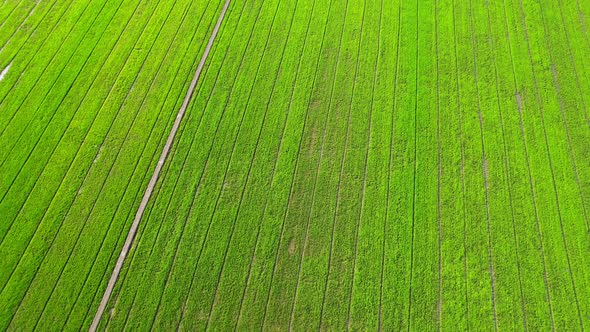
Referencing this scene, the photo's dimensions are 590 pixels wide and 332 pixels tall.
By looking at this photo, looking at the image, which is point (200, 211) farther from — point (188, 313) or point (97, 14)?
point (97, 14)

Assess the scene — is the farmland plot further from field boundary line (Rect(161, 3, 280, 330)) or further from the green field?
field boundary line (Rect(161, 3, 280, 330))

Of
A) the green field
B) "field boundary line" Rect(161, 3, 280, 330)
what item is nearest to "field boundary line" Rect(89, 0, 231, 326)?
the green field

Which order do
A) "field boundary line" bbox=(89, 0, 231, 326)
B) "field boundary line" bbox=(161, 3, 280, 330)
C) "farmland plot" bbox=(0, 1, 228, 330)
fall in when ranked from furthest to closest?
1. "farmland plot" bbox=(0, 1, 228, 330)
2. "field boundary line" bbox=(161, 3, 280, 330)
3. "field boundary line" bbox=(89, 0, 231, 326)

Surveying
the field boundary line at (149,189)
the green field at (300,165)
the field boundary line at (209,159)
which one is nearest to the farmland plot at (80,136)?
the green field at (300,165)

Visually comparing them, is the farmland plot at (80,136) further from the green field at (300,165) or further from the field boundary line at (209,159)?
the field boundary line at (209,159)

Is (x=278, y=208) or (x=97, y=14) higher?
(x=97, y=14)

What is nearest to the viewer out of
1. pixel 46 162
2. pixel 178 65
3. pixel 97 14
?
pixel 46 162

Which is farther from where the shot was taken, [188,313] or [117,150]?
[117,150]

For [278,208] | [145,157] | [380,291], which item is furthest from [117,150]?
[380,291]
